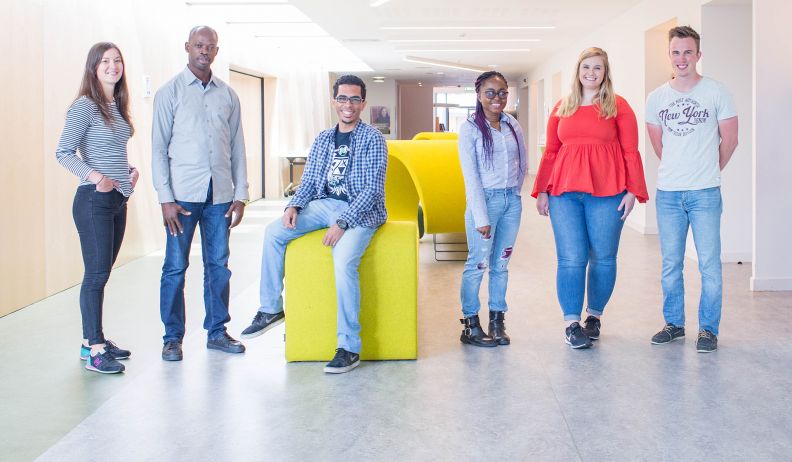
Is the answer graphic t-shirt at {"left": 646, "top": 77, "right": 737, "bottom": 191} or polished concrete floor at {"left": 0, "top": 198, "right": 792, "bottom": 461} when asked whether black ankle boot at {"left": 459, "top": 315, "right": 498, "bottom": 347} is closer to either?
polished concrete floor at {"left": 0, "top": 198, "right": 792, "bottom": 461}

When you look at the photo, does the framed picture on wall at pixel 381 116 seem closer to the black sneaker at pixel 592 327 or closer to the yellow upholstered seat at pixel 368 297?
the black sneaker at pixel 592 327

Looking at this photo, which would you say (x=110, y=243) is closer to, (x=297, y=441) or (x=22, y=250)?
(x=297, y=441)

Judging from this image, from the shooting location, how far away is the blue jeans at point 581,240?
4.23m

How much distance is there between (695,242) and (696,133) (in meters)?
0.55

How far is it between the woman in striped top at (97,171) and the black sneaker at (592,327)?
236 cm

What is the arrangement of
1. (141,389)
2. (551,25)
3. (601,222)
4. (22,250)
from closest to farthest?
1. (141,389)
2. (601,222)
3. (22,250)
4. (551,25)

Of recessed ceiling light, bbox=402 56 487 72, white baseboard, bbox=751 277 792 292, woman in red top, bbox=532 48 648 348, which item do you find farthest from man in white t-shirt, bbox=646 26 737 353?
recessed ceiling light, bbox=402 56 487 72

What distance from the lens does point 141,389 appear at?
369 centimetres

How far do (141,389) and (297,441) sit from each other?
3.20ft

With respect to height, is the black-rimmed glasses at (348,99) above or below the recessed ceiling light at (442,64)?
below

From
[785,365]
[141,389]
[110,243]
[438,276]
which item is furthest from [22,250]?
[785,365]

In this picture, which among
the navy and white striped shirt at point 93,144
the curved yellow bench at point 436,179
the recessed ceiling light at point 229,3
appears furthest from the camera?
the recessed ceiling light at point 229,3

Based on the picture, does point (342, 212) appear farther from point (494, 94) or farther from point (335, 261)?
point (494, 94)

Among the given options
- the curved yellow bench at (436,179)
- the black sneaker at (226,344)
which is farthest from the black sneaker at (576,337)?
the curved yellow bench at (436,179)
